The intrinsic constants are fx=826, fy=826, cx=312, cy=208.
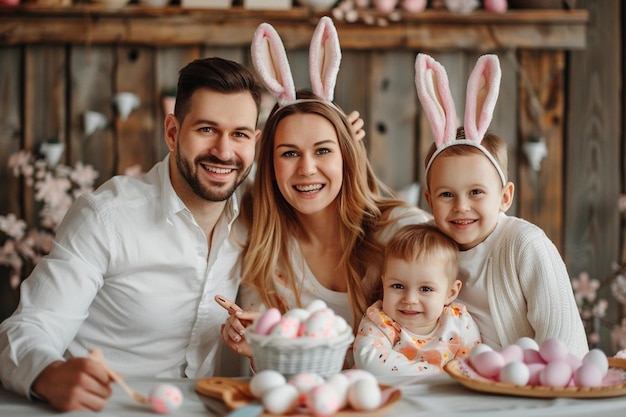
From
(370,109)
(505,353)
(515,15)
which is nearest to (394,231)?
(505,353)

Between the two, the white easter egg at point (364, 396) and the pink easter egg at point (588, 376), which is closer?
the white easter egg at point (364, 396)

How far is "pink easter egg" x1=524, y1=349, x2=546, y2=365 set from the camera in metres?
1.61

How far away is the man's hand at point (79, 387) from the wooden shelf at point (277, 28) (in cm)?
207

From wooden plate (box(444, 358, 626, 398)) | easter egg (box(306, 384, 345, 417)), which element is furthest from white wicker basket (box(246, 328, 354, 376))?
wooden plate (box(444, 358, 626, 398))

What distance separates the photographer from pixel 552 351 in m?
1.58

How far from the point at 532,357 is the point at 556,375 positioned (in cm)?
10

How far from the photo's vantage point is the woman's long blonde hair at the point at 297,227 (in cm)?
225

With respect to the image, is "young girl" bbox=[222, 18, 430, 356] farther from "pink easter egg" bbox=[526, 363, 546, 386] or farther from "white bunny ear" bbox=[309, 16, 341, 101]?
"pink easter egg" bbox=[526, 363, 546, 386]

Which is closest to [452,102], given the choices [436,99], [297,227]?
[436,99]

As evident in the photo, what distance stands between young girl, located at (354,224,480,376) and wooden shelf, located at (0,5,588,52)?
1.55 m

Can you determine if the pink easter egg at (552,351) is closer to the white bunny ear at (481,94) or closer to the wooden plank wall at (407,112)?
the white bunny ear at (481,94)

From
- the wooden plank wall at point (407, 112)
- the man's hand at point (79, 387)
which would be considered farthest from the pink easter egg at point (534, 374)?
A: the wooden plank wall at point (407, 112)

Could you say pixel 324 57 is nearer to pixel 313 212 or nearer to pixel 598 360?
pixel 313 212

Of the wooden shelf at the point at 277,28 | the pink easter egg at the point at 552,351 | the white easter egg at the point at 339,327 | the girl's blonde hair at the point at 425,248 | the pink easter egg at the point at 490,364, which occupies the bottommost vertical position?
the pink easter egg at the point at 490,364
